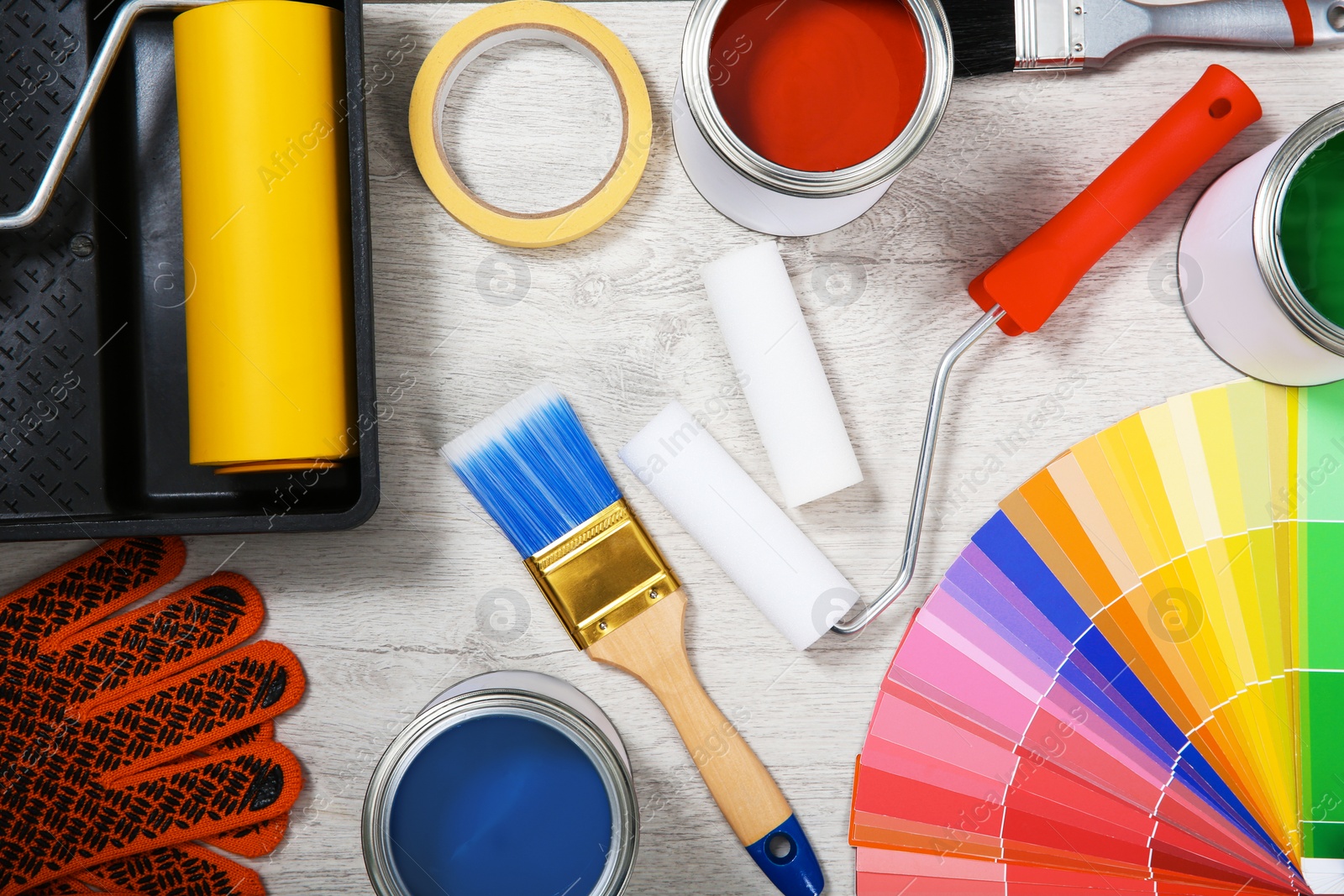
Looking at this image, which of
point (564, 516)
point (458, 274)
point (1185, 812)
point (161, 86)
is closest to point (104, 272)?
point (161, 86)

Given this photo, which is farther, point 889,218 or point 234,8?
point 889,218

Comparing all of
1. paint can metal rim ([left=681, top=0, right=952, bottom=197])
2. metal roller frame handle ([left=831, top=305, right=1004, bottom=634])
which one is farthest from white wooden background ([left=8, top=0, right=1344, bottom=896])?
paint can metal rim ([left=681, top=0, right=952, bottom=197])

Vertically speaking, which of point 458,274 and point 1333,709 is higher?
point 458,274

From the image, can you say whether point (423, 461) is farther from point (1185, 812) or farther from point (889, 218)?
point (1185, 812)

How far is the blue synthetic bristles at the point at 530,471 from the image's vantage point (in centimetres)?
68

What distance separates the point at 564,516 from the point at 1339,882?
2.38 feet

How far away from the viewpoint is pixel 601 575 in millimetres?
690

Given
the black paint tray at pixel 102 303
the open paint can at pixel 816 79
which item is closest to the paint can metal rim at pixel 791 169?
the open paint can at pixel 816 79

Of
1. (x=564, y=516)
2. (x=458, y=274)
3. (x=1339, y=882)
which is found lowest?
(x=1339, y=882)

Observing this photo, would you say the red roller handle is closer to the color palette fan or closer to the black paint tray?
the color palette fan

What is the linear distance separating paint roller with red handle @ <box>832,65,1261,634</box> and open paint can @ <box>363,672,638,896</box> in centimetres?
24

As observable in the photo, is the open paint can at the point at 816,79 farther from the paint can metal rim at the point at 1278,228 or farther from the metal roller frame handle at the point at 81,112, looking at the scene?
the metal roller frame handle at the point at 81,112

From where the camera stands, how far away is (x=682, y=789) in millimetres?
711

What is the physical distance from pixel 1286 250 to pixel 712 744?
591 mm
